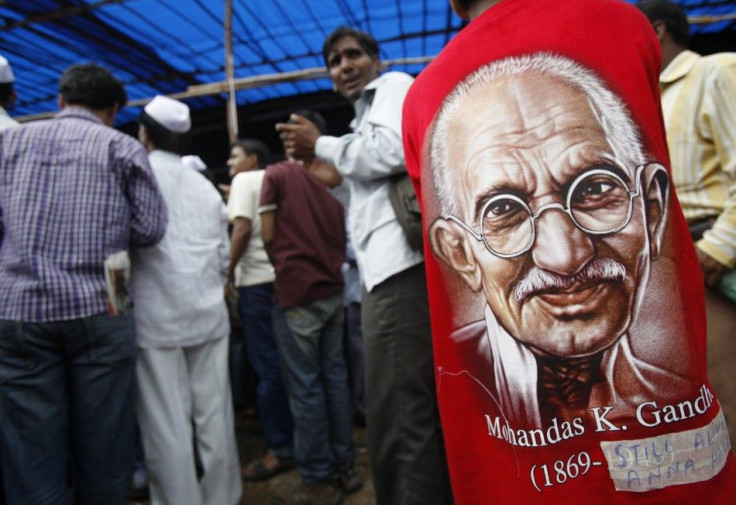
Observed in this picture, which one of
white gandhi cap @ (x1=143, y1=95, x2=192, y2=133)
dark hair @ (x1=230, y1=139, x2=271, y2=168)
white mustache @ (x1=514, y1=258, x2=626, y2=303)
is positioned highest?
dark hair @ (x1=230, y1=139, x2=271, y2=168)

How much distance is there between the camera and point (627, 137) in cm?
75

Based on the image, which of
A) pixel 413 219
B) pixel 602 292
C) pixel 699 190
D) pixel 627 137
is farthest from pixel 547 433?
pixel 699 190

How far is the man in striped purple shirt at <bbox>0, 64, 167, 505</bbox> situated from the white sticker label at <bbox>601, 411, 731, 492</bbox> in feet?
5.31

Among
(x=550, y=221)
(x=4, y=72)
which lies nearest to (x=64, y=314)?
(x=4, y=72)

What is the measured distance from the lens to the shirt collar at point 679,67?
143 centimetres

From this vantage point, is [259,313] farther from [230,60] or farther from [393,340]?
[230,60]

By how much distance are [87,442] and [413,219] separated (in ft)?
4.57

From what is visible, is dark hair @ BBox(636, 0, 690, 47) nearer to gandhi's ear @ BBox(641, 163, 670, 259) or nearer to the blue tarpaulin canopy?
gandhi's ear @ BBox(641, 163, 670, 259)

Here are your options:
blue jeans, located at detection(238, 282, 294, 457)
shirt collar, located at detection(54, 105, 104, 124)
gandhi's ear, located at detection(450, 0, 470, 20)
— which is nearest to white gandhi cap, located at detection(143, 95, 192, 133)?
shirt collar, located at detection(54, 105, 104, 124)

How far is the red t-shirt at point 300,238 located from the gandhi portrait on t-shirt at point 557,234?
1.65m

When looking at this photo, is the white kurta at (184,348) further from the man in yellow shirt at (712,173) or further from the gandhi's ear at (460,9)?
the man in yellow shirt at (712,173)

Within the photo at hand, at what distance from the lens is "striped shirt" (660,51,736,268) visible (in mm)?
1287

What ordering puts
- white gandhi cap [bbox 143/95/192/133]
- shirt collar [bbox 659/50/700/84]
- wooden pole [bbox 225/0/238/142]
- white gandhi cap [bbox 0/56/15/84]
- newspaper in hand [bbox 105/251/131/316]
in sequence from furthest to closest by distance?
Answer: wooden pole [bbox 225/0/238/142] → white gandhi cap [bbox 143/95/192/133] → white gandhi cap [bbox 0/56/15/84] → newspaper in hand [bbox 105/251/131/316] → shirt collar [bbox 659/50/700/84]

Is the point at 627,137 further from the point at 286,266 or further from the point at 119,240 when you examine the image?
the point at 286,266
